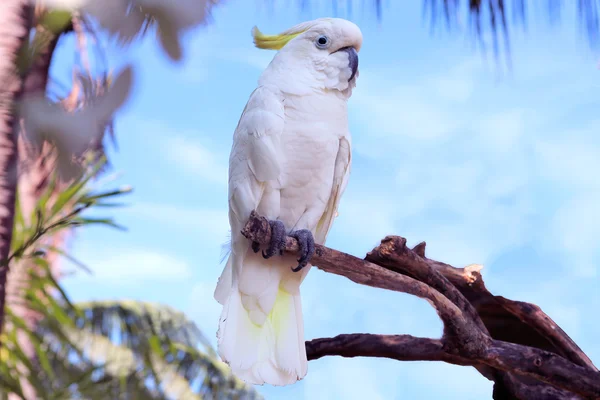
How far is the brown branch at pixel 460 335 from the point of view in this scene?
209 centimetres

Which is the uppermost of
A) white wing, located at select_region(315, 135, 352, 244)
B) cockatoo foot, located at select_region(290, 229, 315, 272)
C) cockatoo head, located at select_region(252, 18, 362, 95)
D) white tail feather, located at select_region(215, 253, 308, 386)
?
cockatoo head, located at select_region(252, 18, 362, 95)

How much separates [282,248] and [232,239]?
0.18m

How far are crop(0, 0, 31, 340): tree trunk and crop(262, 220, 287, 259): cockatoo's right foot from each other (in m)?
0.97

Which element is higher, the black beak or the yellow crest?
the yellow crest

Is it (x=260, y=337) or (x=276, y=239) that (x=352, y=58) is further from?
(x=260, y=337)

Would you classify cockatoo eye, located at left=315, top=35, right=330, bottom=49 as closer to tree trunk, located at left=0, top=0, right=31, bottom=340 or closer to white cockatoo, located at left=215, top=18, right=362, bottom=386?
white cockatoo, located at left=215, top=18, right=362, bottom=386

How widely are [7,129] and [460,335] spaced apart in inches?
67.6

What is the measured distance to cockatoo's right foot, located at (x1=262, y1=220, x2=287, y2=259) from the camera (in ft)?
6.47

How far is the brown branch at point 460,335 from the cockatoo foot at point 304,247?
1.0 inches

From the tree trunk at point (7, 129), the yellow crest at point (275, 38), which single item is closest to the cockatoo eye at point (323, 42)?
the yellow crest at point (275, 38)

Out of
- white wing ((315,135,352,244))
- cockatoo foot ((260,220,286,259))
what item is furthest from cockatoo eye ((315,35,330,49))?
cockatoo foot ((260,220,286,259))

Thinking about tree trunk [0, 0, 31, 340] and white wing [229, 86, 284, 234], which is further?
tree trunk [0, 0, 31, 340]

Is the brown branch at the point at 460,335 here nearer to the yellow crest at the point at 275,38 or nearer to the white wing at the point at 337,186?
the white wing at the point at 337,186

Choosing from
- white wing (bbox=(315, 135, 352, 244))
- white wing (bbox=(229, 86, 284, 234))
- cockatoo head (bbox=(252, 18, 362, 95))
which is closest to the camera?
white wing (bbox=(229, 86, 284, 234))
